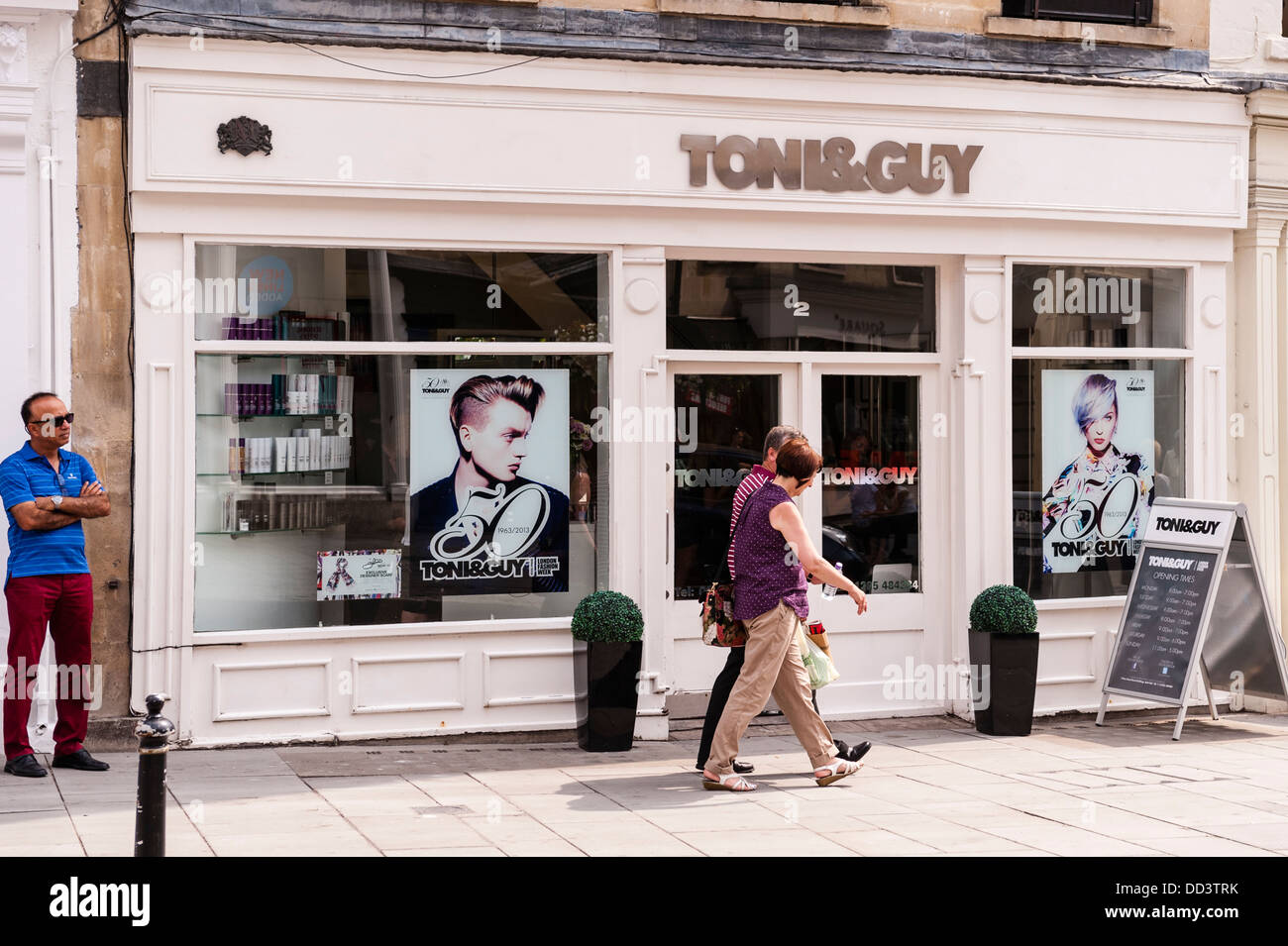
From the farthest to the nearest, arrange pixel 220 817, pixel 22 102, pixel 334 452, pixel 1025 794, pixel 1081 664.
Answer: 1. pixel 1081 664
2. pixel 334 452
3. pixel 22 102
4. pixel 1025 794
5. pixel 220 817

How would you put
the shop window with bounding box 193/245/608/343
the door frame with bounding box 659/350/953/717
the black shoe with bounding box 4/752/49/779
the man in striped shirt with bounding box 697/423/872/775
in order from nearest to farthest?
the black shoe with bounding box 4/752/49/779 < the man in striped shirt with bounding box 697/423/872/775 < the shop window with bounding box 193/245/608/343 < the door frame with bounding box 659/350/953/717

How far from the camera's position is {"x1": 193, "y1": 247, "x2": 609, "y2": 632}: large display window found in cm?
923

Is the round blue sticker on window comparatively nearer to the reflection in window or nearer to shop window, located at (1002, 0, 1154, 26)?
the reflection in window

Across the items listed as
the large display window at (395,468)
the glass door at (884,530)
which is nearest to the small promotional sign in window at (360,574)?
the large display window at (395,468)

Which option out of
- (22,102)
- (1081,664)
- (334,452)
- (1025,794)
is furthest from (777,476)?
(22,102)

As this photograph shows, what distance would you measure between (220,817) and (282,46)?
4.66 meters

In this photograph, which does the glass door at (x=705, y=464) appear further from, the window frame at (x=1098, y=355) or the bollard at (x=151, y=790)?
the bollard at (x=151, y=790)

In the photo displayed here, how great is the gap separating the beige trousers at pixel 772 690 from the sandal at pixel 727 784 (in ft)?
0.14

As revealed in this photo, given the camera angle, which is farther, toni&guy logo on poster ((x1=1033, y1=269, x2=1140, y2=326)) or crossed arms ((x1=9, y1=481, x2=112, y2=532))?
toni&guy logo on poster ((x1=1033, y1=269, x2=1140, y2=326))

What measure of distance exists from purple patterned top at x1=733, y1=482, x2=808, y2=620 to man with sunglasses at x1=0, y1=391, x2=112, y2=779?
359 cm

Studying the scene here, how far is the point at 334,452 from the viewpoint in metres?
9.38

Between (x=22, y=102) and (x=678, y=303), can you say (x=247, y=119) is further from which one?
(x=678, y=303)

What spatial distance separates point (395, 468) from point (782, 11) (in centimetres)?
399

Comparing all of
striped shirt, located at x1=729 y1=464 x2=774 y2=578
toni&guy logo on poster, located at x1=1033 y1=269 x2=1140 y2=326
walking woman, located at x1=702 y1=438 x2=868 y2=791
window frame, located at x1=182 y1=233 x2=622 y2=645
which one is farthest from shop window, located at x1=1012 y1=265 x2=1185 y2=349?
walking woman, located at x1=702 y1=438 x2=868 y2=791
